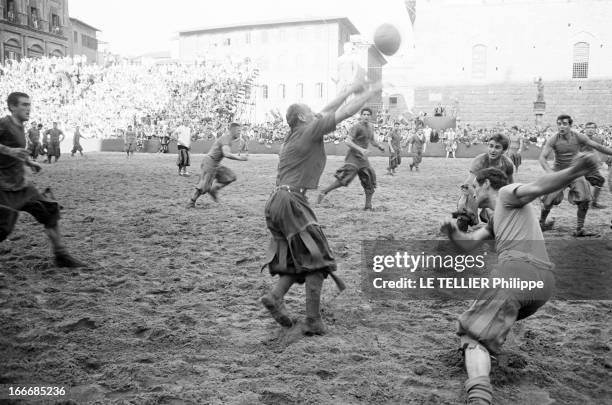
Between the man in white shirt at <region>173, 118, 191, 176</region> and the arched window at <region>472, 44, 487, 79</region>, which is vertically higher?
the arched window at <region>472, 44, 487, 79</region>

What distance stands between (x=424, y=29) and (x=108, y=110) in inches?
1127

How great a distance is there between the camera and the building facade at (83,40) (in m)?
64.8

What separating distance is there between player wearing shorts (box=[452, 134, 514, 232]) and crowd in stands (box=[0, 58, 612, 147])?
30.4 m

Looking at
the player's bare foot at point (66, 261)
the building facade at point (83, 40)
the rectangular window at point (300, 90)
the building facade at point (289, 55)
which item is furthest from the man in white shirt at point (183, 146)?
the building facade at point (83, 40)

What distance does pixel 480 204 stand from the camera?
16.9ft

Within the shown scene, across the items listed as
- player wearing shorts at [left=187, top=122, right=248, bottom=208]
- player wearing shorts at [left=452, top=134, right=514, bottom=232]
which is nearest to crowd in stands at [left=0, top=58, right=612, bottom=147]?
player wearing shorts at [left=187, top=122, right=248, bottom=208]

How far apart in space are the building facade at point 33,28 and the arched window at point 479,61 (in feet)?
135

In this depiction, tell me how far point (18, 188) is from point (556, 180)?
195 inches

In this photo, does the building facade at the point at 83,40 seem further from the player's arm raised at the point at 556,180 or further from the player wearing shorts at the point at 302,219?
the player's arm raised at the point at 556,180

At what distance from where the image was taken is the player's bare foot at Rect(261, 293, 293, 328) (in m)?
3.95

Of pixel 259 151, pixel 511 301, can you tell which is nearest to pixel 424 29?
pixel 259 151

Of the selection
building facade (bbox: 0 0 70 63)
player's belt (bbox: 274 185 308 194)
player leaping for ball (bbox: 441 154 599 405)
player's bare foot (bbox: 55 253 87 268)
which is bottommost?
player's bare foot (bbox: 55 253 87 268)

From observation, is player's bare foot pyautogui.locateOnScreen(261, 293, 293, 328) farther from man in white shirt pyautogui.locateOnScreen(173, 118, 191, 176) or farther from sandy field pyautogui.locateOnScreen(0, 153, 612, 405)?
man in white shirt pyautogui.locateOnScreen(173, 118, 191, 176)

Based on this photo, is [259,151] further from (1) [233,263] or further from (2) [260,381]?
(2) [260,381]
